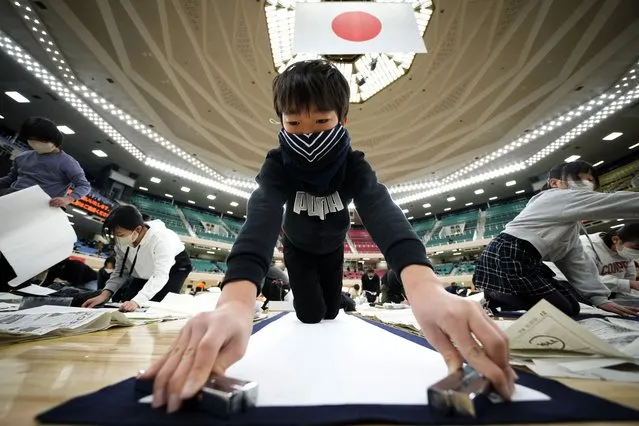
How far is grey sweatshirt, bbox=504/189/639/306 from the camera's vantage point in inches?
56.2

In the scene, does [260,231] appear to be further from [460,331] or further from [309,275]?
[309,275]

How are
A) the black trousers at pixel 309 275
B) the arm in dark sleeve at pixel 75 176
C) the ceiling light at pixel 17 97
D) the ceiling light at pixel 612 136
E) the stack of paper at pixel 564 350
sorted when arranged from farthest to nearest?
1. the ceiling light at pixel 612 136
2. the ceiling light at pixel 17 97
3. the arm in dark sleeve at pixel 75 176
4. the black trousers at pixel 309 275
5. the stack of paper at pixel 564 350

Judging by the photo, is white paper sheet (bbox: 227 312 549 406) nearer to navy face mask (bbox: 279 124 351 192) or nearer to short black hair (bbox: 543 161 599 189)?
navy face mask (bbox: 279 124 351 192)

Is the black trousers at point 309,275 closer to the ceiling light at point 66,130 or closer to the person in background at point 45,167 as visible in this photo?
the person in background at point 45,167

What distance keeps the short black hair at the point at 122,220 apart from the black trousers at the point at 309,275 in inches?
→ 55.6

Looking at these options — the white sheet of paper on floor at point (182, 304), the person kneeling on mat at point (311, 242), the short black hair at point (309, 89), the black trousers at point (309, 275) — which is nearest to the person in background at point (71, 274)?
the white sheet of paper on floor at point (182, 304)

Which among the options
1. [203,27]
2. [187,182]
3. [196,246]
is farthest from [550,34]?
[196,246]

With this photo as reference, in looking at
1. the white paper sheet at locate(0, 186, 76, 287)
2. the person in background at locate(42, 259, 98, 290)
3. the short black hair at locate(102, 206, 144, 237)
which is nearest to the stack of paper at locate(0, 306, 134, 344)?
the white paper sheet at locate(0, 186, 76, 287)

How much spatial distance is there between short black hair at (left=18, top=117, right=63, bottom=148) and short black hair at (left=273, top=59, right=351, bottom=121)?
7.24 feet

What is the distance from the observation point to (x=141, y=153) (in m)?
10.3

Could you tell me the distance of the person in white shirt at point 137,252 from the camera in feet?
6.65

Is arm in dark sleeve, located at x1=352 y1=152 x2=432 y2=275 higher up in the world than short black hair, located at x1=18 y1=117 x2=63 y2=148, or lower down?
lower down

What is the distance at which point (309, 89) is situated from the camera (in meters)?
0.79

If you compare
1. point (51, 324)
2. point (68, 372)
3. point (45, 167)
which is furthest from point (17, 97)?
point (68, 372)
